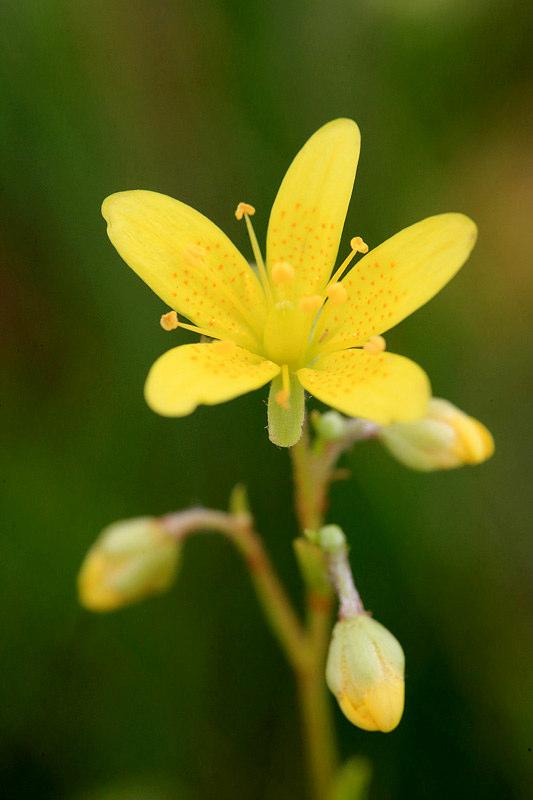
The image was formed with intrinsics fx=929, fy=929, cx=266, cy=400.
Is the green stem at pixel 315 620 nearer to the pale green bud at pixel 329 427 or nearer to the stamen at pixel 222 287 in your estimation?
the pale green bud at pixel 329 427

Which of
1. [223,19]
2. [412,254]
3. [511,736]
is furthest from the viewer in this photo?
[223,19]

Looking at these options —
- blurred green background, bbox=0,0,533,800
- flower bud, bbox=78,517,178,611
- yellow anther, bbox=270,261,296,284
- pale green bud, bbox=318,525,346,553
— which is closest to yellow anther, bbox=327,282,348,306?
yellow anther, bbox=270,261,296,284

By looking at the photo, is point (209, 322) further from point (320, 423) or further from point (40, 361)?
point (40, 361)

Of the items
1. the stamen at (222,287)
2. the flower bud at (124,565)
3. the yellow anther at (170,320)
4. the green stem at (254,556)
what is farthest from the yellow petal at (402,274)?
the flower bud at (124,565)

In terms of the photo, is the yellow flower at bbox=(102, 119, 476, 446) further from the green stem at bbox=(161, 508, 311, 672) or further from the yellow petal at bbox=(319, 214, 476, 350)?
the green stem at bbox=(161, 508, 311, 672)

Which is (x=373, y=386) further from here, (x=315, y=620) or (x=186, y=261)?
(x=315, y=620)

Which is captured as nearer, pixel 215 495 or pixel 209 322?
pixel 209 322

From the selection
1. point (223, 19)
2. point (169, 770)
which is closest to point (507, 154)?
point (223, 19)
